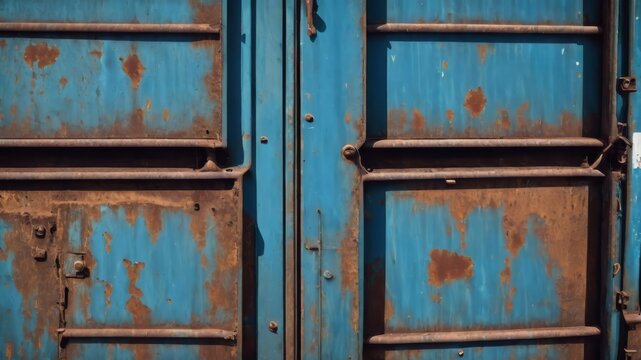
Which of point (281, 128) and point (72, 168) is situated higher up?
point (281, 128)

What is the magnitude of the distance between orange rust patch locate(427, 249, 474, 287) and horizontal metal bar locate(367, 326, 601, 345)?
0.19 metres

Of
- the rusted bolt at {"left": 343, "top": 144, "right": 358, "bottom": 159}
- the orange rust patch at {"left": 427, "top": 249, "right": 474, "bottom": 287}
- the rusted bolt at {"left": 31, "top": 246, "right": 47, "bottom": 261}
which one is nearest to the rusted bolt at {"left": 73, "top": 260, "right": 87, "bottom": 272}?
the rusted bolt at {"left": 31, "top": 246, "right": 47, "bottom": 261}

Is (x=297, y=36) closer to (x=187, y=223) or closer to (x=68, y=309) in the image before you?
(x=187, y=223)

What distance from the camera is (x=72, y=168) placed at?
162cm

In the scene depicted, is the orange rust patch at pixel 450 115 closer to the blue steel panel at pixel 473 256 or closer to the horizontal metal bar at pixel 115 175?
the blue steel panel at pixel 473 256

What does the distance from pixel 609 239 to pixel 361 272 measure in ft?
2.91

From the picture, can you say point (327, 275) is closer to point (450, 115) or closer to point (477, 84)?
point (450, 115)

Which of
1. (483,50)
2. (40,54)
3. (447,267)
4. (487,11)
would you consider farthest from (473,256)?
(40,54)

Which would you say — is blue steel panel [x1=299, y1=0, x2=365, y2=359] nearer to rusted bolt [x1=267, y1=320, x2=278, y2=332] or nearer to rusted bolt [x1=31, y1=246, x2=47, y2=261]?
rusted bolt [x1=267, y1=320, x2=278, y2=332]

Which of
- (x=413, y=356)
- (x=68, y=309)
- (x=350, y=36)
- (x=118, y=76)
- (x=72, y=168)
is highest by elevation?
(x=350, y=36)

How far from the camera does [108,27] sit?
62.1 inches

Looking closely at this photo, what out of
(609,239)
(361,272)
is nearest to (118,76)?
(361,272)

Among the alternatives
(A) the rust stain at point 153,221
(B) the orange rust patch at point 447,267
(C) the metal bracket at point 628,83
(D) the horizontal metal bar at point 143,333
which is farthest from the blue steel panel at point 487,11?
(D) the horizontal metal bar at point 143,333

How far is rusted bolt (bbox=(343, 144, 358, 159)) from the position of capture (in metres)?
1.59
